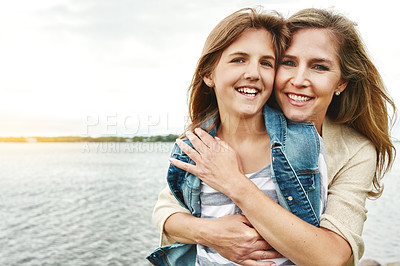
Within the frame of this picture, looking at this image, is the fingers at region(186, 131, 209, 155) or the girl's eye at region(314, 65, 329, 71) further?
the girl's eye at region(314, 65, 329, 71)

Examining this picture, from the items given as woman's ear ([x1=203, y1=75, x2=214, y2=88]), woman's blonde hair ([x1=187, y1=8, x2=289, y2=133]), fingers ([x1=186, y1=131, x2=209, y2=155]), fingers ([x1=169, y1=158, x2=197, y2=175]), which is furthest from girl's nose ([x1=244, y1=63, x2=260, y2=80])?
fingers ([x1=169, y1=158, x2=197, y2=175])

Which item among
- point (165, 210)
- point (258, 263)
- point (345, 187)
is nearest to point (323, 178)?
point (345, 187)

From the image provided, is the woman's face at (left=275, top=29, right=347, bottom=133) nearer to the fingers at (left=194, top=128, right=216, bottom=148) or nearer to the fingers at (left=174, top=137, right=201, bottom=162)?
the fingers at (left=194, top=128, right=216, bottom=148)

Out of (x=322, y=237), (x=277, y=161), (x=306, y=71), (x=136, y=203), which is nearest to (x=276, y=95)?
(x=306, y=71)

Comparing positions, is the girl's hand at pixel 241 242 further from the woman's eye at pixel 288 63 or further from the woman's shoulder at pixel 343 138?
the woman's eye at pixel 288 63

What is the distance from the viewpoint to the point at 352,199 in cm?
209

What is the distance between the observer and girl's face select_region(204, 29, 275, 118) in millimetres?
2135

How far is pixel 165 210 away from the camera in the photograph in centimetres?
252

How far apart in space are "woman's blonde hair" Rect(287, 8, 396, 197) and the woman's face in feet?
0.25

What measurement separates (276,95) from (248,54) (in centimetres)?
37

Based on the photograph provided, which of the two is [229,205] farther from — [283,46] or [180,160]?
[283,46]

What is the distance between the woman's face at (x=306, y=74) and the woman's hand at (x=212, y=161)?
1.62 ft

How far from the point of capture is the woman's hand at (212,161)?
6.57ft

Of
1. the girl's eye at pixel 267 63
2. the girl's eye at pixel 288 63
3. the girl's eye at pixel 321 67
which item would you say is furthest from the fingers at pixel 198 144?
the girl's eye at pixel 321 67
